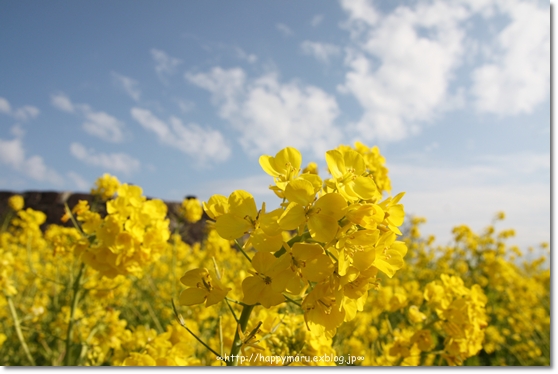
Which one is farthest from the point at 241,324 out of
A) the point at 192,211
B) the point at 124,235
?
the point at 192,211

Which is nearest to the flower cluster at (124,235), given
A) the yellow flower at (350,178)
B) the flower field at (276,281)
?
the flower field at (276,281)

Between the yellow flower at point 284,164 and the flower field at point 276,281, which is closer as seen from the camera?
the flower field at point 276,281

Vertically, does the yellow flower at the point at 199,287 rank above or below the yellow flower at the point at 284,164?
below

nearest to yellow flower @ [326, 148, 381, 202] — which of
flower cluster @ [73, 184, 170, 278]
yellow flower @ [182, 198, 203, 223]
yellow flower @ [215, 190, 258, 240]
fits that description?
yellow flower @ [215, 190, 258, 240]

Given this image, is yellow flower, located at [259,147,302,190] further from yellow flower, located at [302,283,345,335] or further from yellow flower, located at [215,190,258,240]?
yellow flower, located at [302,283,345,335]

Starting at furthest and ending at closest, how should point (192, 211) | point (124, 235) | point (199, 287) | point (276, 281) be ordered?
point (192, 211)
point (124, 235)
point (199, 287)
point (276, 281)

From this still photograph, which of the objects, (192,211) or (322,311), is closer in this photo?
(322,311)

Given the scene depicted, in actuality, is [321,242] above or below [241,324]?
above

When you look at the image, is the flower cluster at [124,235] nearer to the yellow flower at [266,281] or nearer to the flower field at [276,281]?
the flower field at [276,281]

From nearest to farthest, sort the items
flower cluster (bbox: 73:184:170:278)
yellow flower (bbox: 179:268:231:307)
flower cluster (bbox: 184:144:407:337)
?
flower cluster (bbox: 184:144:407:337), yellow flower (bbox: 179:268:231:307), flower cluster (bbox: 73:184:170:278)

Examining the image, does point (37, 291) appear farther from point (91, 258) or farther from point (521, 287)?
point (521, 287)

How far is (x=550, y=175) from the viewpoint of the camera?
1605 mm

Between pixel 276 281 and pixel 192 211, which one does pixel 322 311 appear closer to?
pixel 276 281

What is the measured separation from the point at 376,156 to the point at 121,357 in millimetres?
1339
